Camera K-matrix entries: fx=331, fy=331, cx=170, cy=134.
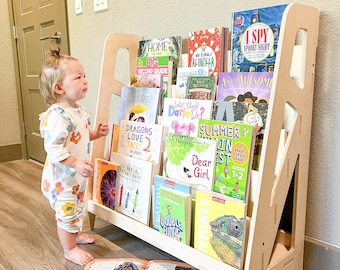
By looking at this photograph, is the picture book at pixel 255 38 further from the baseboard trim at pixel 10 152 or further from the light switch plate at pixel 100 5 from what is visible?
the baseboard trim at pixel 10 152

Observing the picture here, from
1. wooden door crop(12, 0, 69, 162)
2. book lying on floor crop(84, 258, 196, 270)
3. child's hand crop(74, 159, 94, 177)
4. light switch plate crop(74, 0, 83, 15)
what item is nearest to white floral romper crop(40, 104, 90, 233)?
child's hand crop(74, 159, 94, 177)

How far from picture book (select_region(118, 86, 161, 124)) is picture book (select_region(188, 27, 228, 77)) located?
0.59ft

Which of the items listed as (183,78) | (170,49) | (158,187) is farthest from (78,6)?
(158,187)

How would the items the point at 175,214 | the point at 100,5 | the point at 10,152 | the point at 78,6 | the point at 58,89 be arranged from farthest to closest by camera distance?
the point at 10,152 → the point at 78,6 → the point at 100,5 → the point at 58,89 → the point at 175,214

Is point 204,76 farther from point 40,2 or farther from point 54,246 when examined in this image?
point 40,2

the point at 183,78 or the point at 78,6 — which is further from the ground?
the point at 78,6

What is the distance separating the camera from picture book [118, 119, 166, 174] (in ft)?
3.34

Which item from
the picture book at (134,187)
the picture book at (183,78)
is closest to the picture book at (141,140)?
the picture book at (134,187)

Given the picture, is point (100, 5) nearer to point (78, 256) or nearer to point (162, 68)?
point (162, 68)

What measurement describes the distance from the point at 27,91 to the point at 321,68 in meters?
1.98

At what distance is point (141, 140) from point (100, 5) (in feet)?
2.45

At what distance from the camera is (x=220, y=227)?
823 millimetres

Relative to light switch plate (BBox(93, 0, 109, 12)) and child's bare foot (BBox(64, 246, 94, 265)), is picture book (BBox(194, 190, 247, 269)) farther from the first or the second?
light switch plate (BBox(93, 0, 109, 12))

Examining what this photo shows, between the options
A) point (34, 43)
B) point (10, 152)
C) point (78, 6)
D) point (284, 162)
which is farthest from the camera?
point (10, 152)
